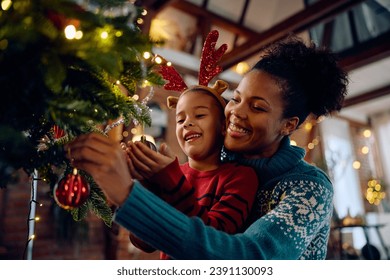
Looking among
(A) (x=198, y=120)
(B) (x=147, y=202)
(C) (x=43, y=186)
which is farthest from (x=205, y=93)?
(C) (x=43, y=186)

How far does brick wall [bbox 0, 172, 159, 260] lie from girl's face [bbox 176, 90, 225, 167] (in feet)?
7.96

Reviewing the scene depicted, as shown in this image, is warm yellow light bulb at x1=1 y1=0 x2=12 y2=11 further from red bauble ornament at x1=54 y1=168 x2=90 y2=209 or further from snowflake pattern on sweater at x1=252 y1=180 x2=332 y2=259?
snowflake pattern on sweater at x1=252 y1=180 x2=332 y2=259

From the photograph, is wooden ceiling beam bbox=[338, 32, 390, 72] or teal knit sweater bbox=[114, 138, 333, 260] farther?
wooden ceiling beam bbox=[338, 32, 390, 72]

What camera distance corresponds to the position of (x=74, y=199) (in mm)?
570

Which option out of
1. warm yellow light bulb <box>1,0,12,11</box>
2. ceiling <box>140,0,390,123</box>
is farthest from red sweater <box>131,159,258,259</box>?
ceiling <box>140,0,390,123</box>

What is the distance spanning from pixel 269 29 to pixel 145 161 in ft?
12.4

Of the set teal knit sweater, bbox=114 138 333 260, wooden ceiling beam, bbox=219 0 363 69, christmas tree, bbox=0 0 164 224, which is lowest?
teal knit sweater, bbox=114 138 333 260

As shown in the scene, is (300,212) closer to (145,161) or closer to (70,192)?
(145,161)

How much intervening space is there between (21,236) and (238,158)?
304cm

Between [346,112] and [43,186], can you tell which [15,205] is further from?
[346,112]

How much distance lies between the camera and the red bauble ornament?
0.56 m

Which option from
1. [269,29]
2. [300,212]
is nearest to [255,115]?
[300,212]

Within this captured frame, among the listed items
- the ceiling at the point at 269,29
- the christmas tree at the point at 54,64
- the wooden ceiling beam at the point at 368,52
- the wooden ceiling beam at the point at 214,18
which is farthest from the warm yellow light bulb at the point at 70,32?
the wooden ceiling beam at the point at 214,18

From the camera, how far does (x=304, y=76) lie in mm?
916
